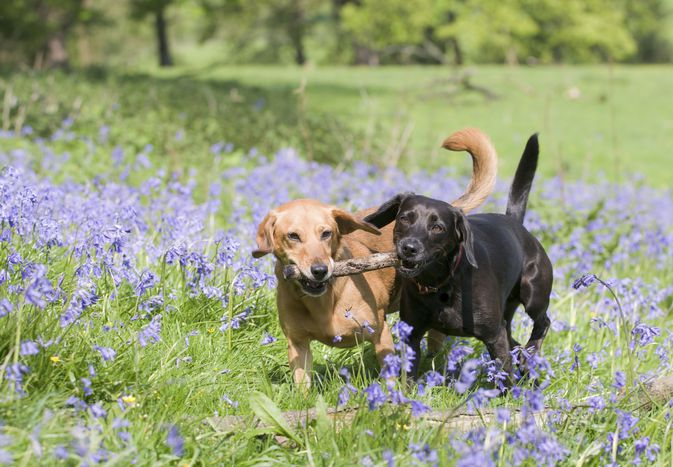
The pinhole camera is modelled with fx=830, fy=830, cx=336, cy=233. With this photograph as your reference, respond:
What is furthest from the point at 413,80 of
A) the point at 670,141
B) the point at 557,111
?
the point at 670,141

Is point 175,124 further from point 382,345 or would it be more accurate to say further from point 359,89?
point 359,89

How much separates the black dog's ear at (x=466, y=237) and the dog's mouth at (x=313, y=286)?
0.75m

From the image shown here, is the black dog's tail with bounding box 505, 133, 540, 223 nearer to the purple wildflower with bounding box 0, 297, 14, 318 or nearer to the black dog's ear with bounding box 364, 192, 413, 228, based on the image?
the black dog's ear with bounding box 364, 192, 413, 228

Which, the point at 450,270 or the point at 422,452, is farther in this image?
the point at 450,270

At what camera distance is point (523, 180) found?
559 cm

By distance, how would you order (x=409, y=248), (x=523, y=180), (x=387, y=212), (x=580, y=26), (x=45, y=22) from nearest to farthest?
(x=409, y=248) → (x=387, y=212) → (x=523, y=180) → (x=45, y=22) → (x=580, y=26)

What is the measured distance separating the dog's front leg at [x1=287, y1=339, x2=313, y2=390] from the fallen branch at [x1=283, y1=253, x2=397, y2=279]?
15.5 inches

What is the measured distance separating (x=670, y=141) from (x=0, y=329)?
19416 mm

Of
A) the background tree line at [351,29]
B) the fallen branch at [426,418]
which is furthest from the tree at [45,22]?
the fallen branch at [426,418]

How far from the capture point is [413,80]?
29297mm

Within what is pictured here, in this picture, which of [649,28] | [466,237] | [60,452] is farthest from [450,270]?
[649,28]

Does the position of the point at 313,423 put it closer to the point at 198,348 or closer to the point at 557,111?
the point at 198,348

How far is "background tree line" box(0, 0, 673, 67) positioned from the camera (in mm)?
25953

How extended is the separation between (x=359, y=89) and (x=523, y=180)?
2329 centimetres
